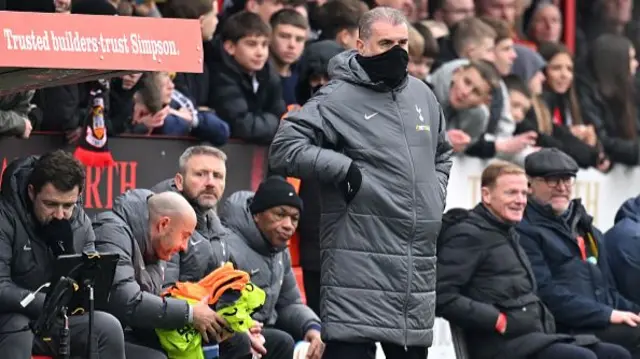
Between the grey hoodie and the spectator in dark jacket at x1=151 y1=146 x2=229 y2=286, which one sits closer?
the grey hoodie

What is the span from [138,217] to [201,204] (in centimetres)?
61

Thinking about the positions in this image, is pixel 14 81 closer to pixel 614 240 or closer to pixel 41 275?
pixel 41 275

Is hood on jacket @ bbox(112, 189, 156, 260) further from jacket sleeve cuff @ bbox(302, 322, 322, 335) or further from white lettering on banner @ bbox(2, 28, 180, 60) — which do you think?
white lettering on banner @ bbox(2, 28, 180, 60)

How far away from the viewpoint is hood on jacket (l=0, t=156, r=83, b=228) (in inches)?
402

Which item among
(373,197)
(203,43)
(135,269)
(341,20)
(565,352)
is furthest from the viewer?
(341,20)

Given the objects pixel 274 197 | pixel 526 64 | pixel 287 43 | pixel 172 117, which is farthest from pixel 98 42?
pixel 526 64

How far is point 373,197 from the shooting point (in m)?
9.85

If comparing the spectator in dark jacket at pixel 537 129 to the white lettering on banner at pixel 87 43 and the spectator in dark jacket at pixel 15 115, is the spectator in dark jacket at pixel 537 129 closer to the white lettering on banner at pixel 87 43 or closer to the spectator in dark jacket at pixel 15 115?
the spectator in dark jacket at pixel 15 115

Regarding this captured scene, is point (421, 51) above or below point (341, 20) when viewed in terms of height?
below

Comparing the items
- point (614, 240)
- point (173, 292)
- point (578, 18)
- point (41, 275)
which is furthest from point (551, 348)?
point (578, 18)

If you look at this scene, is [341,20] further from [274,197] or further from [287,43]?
[274,197]

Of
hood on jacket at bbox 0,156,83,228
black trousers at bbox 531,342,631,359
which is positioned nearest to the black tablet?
hood on jacket at bbox 0,156,83,228

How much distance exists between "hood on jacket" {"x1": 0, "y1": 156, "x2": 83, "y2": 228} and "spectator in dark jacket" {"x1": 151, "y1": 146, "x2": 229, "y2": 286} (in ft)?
3.70

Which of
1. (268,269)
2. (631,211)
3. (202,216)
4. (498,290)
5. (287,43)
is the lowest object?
(498,290)
